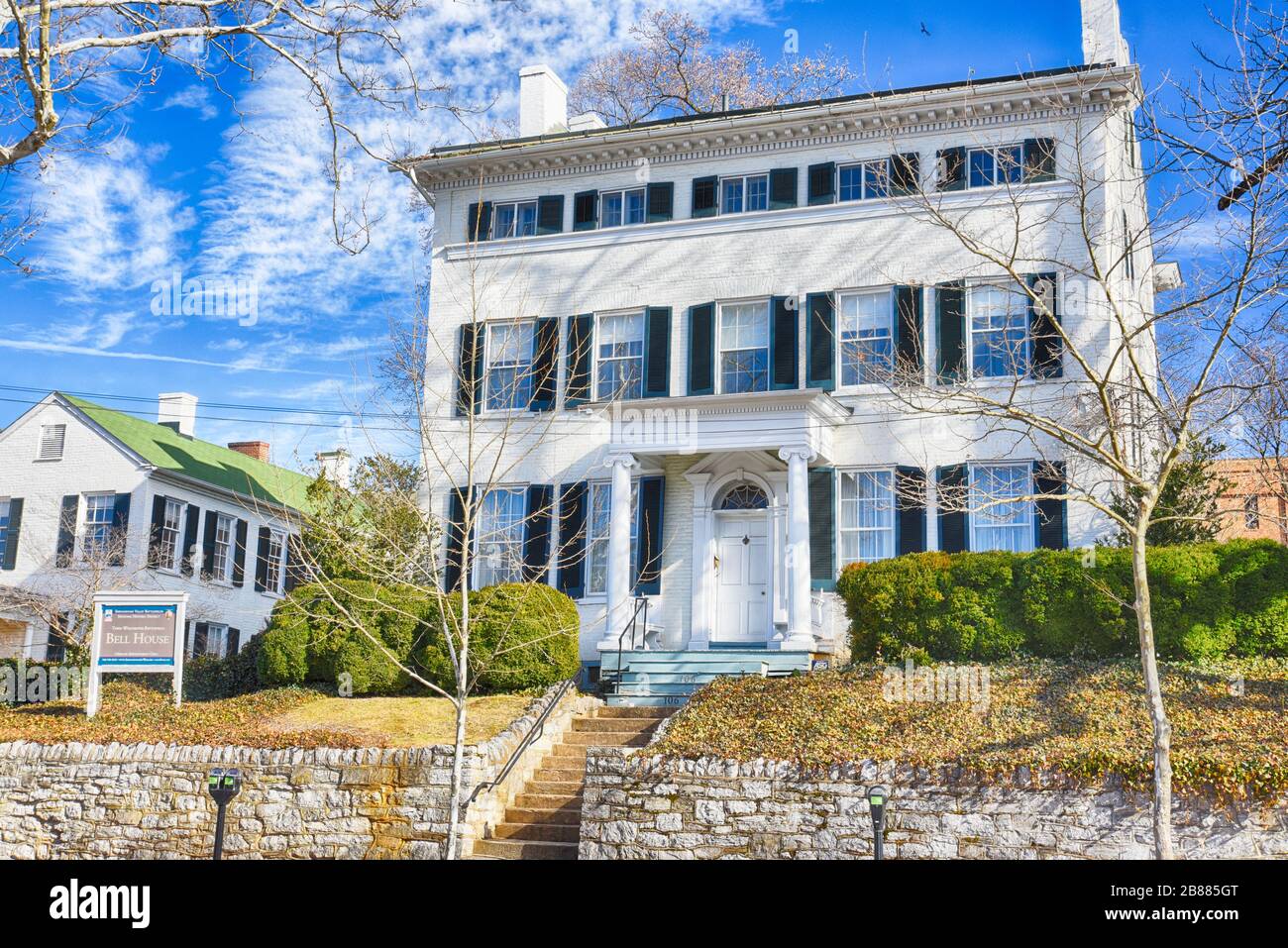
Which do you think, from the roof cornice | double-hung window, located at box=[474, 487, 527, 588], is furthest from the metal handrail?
the roof cornice

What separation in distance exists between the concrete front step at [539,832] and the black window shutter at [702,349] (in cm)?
867

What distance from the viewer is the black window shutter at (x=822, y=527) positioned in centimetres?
1894

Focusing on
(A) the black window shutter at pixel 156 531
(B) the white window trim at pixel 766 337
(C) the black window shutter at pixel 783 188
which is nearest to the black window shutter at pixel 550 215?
(B) the white window trim at pixel 766 337

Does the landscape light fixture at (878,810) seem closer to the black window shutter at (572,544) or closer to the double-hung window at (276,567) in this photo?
the black window shutter at (572,544)

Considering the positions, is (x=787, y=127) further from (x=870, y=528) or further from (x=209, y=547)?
(x=209, y=547)

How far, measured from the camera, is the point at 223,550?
29.2 m

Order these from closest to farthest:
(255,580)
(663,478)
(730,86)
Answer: (663,478) → (255,580) → (730,86)

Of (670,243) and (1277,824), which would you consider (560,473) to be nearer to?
(670,243)

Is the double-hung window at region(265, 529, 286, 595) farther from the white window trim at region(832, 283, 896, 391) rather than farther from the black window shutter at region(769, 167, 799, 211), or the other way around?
the white window trim at region(832, 283, 896, 391)

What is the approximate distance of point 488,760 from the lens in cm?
1391

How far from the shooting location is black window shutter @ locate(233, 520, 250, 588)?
29.8 meters

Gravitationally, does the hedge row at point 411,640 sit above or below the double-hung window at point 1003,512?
below

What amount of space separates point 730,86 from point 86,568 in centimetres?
1836
